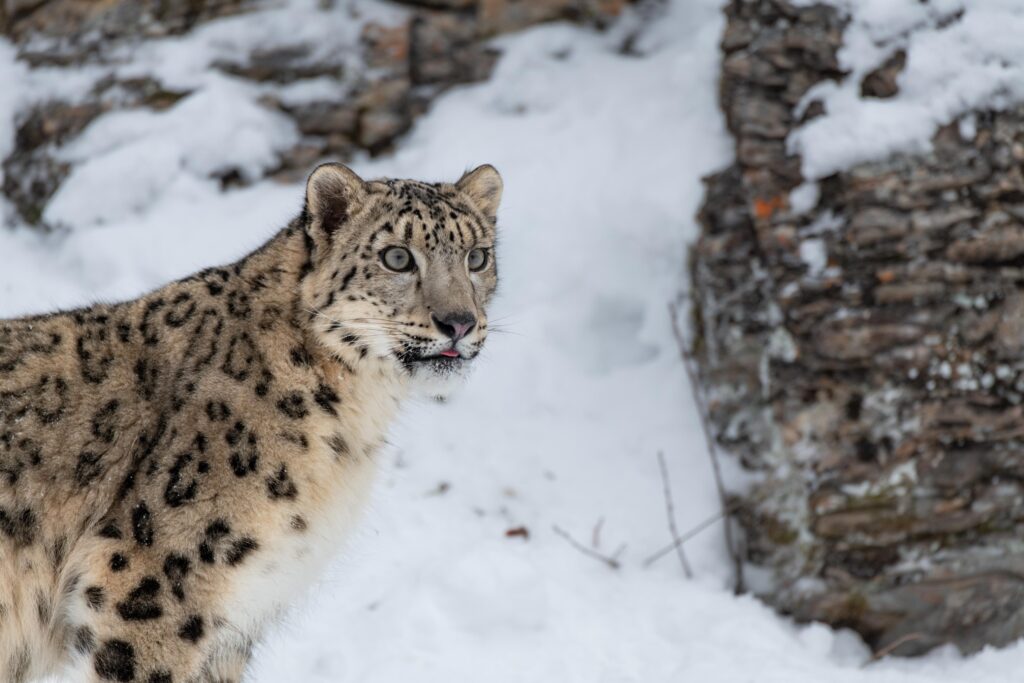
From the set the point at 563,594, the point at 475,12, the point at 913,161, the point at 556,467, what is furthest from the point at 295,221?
the point at 475,12

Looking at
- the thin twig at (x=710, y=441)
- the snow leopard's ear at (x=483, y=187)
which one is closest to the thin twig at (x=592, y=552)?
the thin twig at (x=710, y=441)

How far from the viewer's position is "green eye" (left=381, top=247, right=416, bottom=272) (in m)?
4.73

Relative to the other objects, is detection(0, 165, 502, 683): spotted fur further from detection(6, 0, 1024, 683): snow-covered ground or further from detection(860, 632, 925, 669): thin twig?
detection(860, 632, 925, 669): thin twig

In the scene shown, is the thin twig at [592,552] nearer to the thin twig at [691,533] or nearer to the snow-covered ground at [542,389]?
the snow-covered ground at [542,389]

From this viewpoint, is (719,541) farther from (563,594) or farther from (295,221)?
(295,221)

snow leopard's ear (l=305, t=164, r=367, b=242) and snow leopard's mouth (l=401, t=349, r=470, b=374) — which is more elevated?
snow leopard's ear (l=305, t=164, r=367, b=242)

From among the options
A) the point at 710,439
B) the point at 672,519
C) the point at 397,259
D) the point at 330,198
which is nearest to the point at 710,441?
the point at 710,439

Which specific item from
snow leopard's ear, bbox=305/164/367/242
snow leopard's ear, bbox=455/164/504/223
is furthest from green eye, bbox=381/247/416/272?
snow leopard's ear, bbox=455/164/504/223

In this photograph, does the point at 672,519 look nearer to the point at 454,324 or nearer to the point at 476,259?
the point at 476,259

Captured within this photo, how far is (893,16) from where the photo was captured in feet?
24.6

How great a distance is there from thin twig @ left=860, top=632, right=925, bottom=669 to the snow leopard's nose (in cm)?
348

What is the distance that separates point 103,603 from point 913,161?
5.09 meters

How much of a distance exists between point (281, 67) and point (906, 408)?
5.50 metres

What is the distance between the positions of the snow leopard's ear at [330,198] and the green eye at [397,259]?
250 millimetres
